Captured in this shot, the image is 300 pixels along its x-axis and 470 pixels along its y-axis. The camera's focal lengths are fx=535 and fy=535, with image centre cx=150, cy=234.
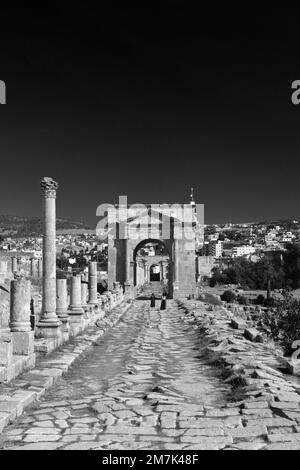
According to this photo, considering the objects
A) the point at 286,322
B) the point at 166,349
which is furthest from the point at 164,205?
the point at 166,349

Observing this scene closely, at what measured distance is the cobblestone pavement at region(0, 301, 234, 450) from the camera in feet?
15.0

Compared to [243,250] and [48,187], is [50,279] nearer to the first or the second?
[48,187]

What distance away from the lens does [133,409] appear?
18.7 ft

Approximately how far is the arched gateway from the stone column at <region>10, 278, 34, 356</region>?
1124 inches

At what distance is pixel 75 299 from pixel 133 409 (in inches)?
329

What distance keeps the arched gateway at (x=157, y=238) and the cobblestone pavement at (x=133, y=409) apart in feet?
90.7

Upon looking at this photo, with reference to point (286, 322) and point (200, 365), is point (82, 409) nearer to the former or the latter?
point (200, 365)

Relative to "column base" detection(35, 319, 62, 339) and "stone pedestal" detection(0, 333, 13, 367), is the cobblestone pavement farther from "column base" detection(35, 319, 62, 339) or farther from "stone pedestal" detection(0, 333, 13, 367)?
"column base" detection(35, 319, 62, 339)

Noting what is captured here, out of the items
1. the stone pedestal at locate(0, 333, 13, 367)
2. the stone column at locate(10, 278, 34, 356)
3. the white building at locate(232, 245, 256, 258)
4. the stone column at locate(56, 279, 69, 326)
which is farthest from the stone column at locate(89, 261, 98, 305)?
the white building at locate(232, 245, 256, 258)

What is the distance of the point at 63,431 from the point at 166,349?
248 inches

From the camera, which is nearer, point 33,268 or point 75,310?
point 75,310

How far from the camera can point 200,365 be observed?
8977mm

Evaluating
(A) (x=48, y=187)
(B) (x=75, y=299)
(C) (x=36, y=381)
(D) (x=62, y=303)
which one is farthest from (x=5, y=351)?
(B) (x=75, y=299)
